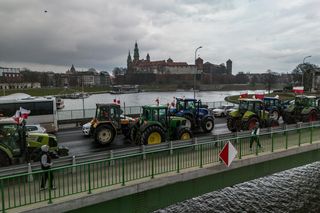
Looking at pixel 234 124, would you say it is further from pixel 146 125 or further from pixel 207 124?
pixel 146 125

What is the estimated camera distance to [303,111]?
81.7 ft

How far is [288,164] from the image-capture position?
14.0 metres

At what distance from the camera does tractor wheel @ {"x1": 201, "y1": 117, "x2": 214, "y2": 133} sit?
22.2 meters

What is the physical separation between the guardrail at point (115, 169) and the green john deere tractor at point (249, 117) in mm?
6045

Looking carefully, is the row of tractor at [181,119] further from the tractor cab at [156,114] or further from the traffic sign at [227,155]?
the traffic sign at [227,155]

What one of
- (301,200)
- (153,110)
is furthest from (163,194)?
(301,200)

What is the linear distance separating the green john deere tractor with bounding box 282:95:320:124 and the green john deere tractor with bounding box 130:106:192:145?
12.2 meters

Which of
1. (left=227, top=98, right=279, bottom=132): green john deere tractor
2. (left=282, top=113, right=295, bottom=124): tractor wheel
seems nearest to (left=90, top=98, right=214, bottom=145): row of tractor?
(left=227, top=98, right=279, bottom=132): green john deere tractor

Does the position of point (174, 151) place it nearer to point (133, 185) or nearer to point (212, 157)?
point (212, 157)

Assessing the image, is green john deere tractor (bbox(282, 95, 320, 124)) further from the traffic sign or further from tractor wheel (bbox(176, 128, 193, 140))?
the traffic sign

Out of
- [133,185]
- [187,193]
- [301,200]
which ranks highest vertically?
[133,185]

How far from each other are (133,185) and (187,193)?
222 centimetres

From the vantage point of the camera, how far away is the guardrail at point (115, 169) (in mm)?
8367

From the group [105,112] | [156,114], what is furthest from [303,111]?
[105,112]
